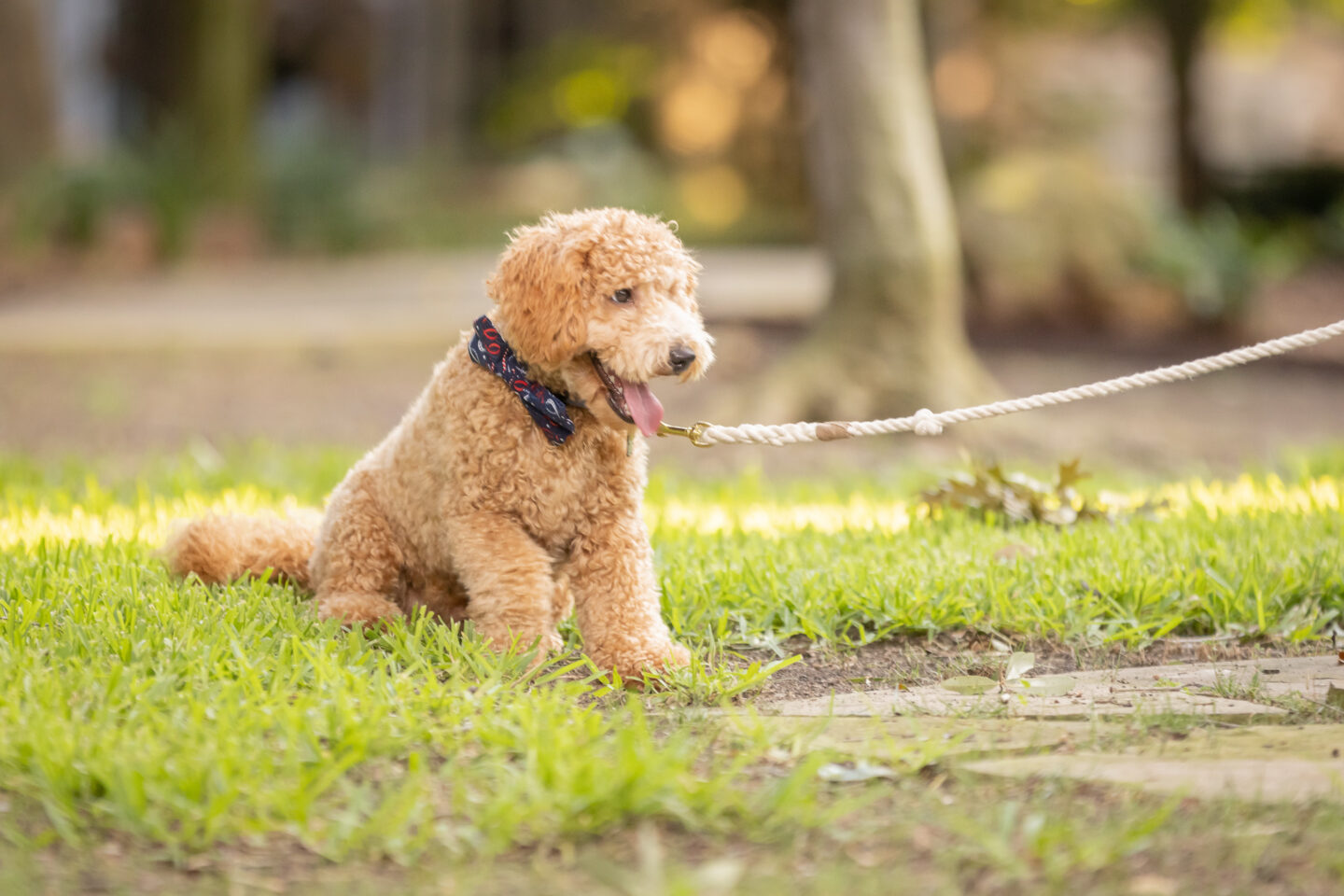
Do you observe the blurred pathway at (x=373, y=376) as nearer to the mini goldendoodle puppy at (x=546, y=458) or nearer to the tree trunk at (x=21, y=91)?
the tree trunk at (x=21, y=91)

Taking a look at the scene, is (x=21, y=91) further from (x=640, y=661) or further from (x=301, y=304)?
(x=640, y=661)

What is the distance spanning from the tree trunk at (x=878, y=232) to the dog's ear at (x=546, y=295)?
4220mm

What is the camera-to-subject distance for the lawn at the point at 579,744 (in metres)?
2.40

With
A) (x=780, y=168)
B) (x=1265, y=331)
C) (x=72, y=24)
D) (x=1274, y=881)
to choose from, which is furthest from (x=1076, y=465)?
(x=72, y=24)

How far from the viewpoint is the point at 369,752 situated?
2775 millimetres

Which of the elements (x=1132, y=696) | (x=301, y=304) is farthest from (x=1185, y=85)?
(x=1132, y=696)

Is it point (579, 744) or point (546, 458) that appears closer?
point (579, 744)

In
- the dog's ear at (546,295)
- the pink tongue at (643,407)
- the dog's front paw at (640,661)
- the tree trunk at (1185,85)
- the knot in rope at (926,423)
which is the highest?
the tree trunk at (1185,85)

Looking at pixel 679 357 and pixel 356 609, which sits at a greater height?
pixel 679 357

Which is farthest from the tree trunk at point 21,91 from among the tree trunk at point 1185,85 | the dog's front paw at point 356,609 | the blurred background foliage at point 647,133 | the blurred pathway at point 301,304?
the tree trunk at point 1185,85

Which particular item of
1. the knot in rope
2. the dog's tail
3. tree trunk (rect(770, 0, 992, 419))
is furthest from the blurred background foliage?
the dog's tail

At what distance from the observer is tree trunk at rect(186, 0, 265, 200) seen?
41.8ft

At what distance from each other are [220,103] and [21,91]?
78.8 inches

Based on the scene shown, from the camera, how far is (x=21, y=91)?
1284cm
